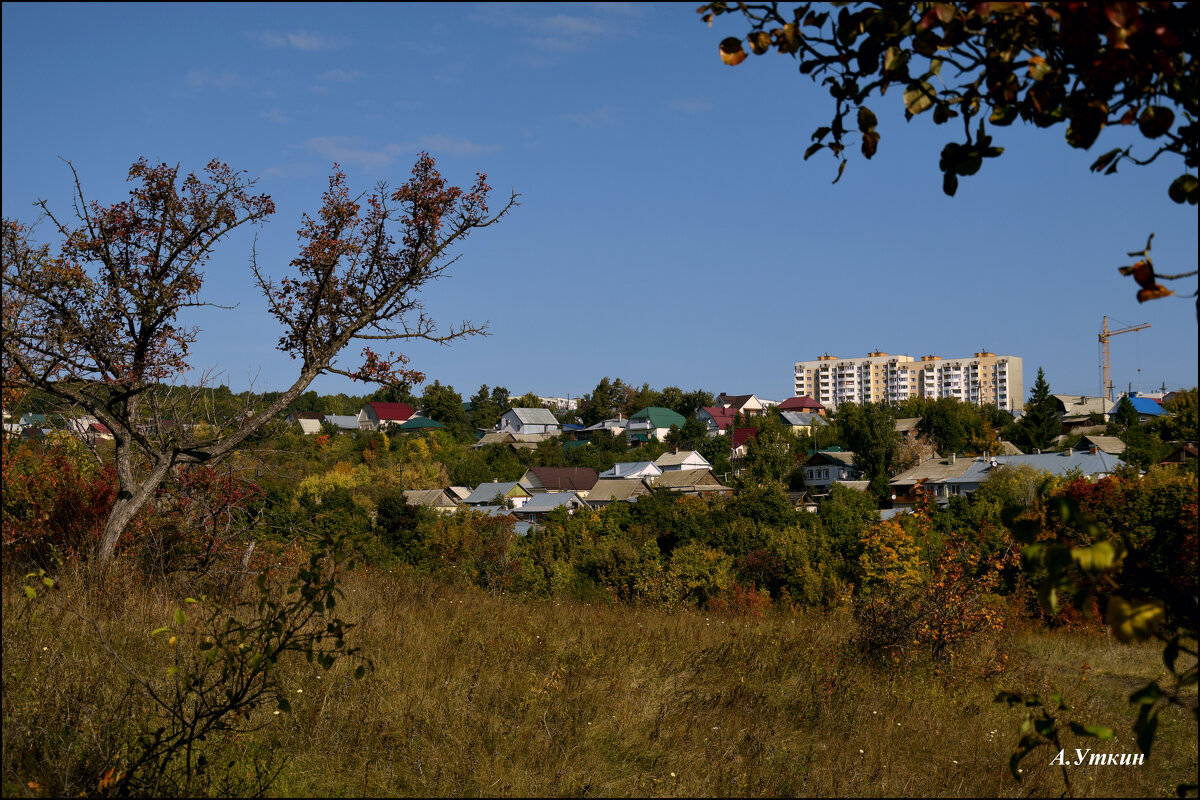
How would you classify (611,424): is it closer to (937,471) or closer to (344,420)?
(344,420)

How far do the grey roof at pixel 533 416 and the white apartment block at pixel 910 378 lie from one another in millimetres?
→ 60503

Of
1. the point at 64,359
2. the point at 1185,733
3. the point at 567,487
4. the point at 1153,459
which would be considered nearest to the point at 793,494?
the point at 567,487

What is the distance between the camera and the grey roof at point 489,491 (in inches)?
2215

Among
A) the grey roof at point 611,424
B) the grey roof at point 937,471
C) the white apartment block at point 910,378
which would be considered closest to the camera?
the grey roof at point 937,471

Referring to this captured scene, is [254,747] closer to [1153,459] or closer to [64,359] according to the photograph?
[64,359]

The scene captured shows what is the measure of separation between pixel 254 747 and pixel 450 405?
80.8m

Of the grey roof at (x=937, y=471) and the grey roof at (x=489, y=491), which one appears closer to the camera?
the grey roof at (x=937, y=471)

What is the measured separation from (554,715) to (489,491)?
53.7 metres

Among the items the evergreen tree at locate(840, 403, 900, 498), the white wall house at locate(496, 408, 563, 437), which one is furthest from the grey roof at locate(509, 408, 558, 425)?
the evergreen tree at locate(840, 403, 900, 498)

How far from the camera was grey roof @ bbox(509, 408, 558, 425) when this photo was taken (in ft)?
313

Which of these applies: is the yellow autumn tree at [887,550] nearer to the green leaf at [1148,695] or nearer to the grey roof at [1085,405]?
the green leaf at [1148,695]

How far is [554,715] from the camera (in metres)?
4.68

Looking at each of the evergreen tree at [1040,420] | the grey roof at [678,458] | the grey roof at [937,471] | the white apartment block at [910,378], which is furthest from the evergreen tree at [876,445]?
the white apartment block at [910,378]

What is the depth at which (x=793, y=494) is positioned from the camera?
56625 millimetres
